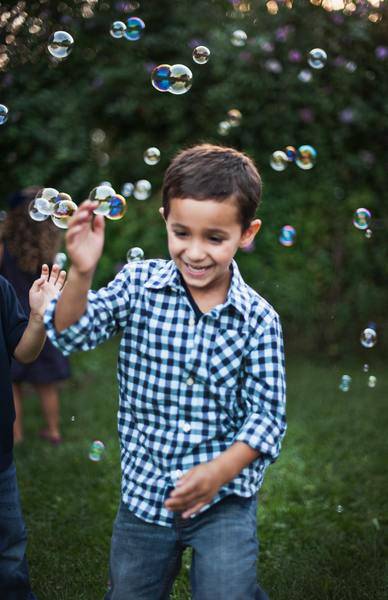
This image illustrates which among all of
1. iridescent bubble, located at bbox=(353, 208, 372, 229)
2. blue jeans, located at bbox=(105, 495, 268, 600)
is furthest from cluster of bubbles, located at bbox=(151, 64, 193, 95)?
blue jeans, located at bbox=(105, 495, 268, 600)

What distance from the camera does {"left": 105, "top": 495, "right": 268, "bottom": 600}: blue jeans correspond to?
71.4 inches

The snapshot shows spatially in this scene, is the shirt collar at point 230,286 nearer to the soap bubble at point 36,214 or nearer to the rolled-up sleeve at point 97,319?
the rolled-up sleeve at point 97,319

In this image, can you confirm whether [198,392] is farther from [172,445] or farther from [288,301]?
[288,301]

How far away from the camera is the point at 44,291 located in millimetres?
2170

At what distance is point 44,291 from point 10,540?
0.81m

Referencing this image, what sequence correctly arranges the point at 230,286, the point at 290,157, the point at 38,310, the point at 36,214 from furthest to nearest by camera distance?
the point at 290,157
the point at 36,214
the point at 38,310
the point at 230,286

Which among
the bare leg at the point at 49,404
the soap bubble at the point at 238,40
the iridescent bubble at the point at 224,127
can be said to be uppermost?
the soap bubble at the point at 238,40

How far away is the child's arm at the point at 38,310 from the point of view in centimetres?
215

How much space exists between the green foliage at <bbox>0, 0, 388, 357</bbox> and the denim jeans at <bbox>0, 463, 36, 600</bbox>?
364 centimetres

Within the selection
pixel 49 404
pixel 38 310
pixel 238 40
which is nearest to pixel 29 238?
pixel 49 404

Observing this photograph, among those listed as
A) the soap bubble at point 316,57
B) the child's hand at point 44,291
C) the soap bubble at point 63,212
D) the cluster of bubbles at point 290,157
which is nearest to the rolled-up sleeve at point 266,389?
the child's hand at point 44,291

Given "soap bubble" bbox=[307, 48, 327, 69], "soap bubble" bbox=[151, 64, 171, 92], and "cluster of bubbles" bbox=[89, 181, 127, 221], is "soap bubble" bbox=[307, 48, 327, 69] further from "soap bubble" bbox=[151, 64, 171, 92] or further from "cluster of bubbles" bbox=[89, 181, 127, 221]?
"cluster of bubbles" bbox=[89, 181, 127, 221]

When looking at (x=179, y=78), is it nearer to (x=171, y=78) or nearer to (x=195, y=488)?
(x=171, y=78)

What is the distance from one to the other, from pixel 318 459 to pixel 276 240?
2.99 metres
